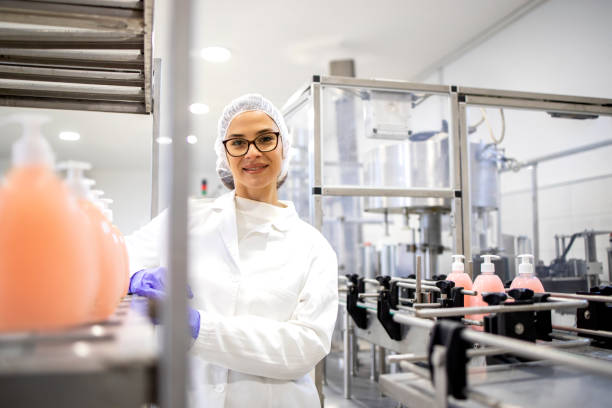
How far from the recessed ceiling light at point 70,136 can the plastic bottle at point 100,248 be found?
636 mm

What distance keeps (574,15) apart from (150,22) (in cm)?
251

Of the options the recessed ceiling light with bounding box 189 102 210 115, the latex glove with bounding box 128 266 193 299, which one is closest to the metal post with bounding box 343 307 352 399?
the latex glove with bounding box 128 266 193 299

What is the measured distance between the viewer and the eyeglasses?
1226mm

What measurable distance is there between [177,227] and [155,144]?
3.12 ft

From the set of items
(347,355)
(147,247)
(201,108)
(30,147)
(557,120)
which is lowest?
(347,355)

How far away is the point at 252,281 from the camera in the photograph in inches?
44.6

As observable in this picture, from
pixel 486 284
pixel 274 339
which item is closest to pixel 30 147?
pixel 274 339

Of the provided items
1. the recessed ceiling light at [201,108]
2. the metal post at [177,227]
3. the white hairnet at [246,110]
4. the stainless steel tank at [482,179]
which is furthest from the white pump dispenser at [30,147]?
the recessed ceiling light at [201,108]

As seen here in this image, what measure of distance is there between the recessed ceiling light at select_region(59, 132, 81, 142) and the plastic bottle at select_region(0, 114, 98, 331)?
74 centimetres

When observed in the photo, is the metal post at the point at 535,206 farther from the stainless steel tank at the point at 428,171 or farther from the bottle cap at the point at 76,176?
the bottle cap at the point at 76,176

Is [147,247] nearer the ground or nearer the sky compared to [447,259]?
nearer the sky

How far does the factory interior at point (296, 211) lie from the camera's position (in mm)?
381

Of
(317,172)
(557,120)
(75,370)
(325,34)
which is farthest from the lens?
(325,34)

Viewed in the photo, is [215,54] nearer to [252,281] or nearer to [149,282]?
[252,281]
